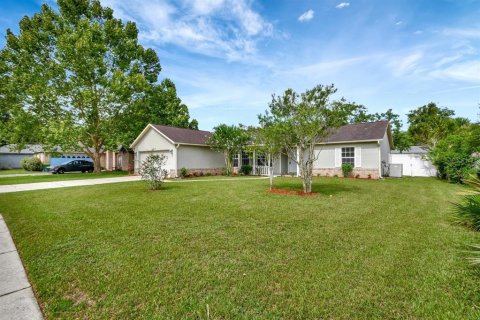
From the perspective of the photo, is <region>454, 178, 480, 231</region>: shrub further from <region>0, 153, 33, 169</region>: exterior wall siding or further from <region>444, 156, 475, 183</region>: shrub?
<region>0, 153, 33, 169</region>: exterior wall siding

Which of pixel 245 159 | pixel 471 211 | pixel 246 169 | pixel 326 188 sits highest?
pixel 245 159

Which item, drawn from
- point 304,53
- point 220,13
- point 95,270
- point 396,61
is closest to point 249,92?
point 304,53

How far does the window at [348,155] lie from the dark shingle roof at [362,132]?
0.82 meters

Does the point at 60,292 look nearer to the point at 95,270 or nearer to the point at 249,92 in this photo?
the point at 95,270

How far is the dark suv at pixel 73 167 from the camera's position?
2588 cm

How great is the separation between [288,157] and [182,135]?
9297mm

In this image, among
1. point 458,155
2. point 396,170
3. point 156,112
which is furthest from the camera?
point 156,112

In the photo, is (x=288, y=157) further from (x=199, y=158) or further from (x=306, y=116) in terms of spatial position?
(x=306, y=116)

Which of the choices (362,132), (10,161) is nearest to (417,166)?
(362,132)

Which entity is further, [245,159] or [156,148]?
[245,159]

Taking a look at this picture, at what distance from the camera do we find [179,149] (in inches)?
789

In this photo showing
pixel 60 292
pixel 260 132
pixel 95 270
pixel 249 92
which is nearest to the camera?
pixel 60 292

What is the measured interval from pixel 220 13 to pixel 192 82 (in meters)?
7.21

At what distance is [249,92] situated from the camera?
20.6 meters
